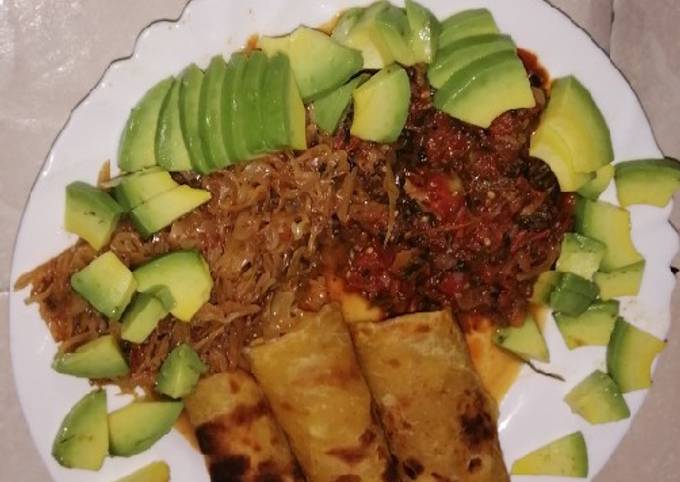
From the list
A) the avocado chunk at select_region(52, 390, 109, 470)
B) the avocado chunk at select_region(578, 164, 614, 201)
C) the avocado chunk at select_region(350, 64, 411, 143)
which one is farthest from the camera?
the avocado chunk at select_region(578, 164, 614, 201)

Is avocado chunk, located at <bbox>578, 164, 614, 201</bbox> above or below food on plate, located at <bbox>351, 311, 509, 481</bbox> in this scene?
above

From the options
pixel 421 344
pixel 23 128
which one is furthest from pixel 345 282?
pixel 23 128

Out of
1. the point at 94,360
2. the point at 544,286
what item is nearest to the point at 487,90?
the point at 544,286

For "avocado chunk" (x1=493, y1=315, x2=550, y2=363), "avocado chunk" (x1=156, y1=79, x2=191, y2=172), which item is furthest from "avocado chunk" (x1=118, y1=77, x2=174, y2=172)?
"avocado chunk" (x1=493, y1=315, x2=550, y2=363)

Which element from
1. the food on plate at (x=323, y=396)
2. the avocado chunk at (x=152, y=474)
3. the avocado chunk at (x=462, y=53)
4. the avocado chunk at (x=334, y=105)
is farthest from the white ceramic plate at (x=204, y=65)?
the food on plate at (x=323, y=396)

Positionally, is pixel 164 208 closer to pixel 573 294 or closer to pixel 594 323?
pixel 573 294

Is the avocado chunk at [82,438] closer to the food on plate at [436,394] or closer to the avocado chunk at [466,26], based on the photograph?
the food on plate at [436,394]

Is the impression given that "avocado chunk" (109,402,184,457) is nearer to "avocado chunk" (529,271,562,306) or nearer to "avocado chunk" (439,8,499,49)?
"avocado chunk" (529,271,562,306)

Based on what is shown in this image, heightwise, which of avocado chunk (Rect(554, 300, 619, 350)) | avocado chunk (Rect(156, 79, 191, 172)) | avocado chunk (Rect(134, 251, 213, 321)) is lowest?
avocado chunk (Rect(554, 300, 619, 350))
